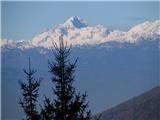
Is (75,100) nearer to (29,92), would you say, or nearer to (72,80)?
(72,80)

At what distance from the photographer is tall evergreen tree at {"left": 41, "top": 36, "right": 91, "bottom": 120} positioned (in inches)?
1172

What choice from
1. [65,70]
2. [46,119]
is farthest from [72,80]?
[46,119]

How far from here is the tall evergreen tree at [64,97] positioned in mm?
29766

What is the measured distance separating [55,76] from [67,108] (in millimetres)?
2207

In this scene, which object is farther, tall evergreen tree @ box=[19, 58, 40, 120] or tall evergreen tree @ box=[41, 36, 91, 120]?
tall evergreen tree @ box=[19, 58, 40, 120]

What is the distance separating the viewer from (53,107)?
3005 cm

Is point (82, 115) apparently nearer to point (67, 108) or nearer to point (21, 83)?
point (67, 108)

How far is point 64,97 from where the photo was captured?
30266mm

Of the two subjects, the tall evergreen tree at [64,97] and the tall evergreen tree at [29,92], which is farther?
the tall evergreen tree at [29,92]

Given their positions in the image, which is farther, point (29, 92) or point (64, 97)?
point (29, 92)

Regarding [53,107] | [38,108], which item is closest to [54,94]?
[53,107]

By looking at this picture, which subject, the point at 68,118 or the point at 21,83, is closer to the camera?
the point at 68,118

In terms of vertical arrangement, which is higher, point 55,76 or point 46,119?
point 55,76

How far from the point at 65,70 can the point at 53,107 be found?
93.6 inches
